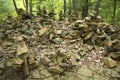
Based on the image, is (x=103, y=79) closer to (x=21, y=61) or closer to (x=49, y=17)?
(x=21, y=61)

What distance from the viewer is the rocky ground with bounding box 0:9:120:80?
6.42 metres

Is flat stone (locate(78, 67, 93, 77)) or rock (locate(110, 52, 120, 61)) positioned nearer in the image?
flat stone (locate(78, 67, 93, 77))

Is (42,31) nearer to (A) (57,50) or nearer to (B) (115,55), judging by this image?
(A) (57,50)

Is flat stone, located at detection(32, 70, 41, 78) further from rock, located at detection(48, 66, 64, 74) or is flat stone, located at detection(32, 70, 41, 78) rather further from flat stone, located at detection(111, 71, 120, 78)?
flat stone, located at detection(111, 71, 120, 78)

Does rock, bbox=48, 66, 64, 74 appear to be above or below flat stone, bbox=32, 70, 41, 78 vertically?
above

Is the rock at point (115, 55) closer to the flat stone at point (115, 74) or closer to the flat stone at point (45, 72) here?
the flat stone at point (115, 74)

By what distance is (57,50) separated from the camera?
7.59m

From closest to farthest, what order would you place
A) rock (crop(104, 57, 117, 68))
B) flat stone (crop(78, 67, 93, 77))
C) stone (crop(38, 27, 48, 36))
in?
flat stone (crop(78, 67, 93, 77))
rock (crop(104, 57, 117, 68))
stone (crop(38, 27, 48, 36))

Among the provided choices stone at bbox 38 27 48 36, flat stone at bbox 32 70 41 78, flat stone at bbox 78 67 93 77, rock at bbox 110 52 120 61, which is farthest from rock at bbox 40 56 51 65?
rock at bbox 110 52 120 61

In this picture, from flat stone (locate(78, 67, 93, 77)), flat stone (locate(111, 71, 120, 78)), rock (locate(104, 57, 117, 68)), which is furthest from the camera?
rock (locate(104, 57, 117, 68))

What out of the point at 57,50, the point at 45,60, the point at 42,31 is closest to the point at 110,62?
the point at 57,50

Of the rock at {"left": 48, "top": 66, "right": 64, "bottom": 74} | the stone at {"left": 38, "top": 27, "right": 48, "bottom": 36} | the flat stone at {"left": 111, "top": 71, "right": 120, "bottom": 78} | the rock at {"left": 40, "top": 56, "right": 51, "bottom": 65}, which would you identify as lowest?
the flat stone at {"left": 111, "top": 71, "right": 120, "bottom": 78}

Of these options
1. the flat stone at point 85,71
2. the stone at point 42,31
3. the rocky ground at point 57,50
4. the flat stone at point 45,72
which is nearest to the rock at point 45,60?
the rocky ground at point 57,50

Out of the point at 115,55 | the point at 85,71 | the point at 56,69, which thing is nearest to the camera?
the point at 56,69
